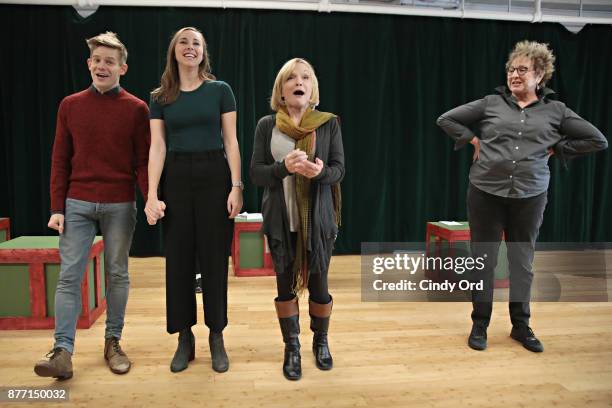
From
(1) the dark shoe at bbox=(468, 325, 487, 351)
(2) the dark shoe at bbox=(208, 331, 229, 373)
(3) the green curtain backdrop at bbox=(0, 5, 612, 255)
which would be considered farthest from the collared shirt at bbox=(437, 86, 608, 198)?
(3) the green curtain backdrop at bbox=(0, 5, 612, 255)

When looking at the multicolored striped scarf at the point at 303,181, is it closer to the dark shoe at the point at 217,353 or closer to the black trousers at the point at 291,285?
the black trousers at the point at 291,285

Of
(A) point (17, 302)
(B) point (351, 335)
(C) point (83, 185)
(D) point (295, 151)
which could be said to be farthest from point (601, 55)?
(A) point (17, 302)

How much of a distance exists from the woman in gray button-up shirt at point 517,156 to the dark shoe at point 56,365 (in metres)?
1.90

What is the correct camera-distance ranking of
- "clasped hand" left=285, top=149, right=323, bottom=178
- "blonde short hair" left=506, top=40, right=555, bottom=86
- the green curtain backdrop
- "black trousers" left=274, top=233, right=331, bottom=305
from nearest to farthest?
"clasped hand" left=285, top=149, right=323, bottom=178 → "black trousers" left=274, top=233, right=331, bottom=305 → "blonde short hair" left=506, top=40, right=555, bottom=86 → the green curtain backdrop

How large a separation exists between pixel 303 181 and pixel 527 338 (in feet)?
4.78

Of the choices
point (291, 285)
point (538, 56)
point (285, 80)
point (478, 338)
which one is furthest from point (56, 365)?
point (538, 56)

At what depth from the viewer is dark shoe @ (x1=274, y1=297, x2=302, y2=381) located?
2.17 m

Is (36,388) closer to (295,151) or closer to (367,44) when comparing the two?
(295,151)

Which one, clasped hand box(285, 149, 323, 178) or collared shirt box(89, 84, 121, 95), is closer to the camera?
clasped hand box(285, 149, 323, 178)

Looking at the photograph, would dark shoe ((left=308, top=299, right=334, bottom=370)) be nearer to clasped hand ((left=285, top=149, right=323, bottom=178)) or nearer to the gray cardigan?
the gray cardigan

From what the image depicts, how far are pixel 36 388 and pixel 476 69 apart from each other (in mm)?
4873

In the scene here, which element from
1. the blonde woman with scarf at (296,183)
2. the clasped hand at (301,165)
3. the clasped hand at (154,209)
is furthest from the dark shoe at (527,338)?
the clasped hand at (154,209)

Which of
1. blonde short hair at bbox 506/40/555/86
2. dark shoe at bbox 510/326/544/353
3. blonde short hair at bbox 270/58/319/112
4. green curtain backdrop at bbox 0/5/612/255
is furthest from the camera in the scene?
green curtain backdrop at bbox 0/5/612/255

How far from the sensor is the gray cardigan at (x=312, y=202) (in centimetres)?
209
